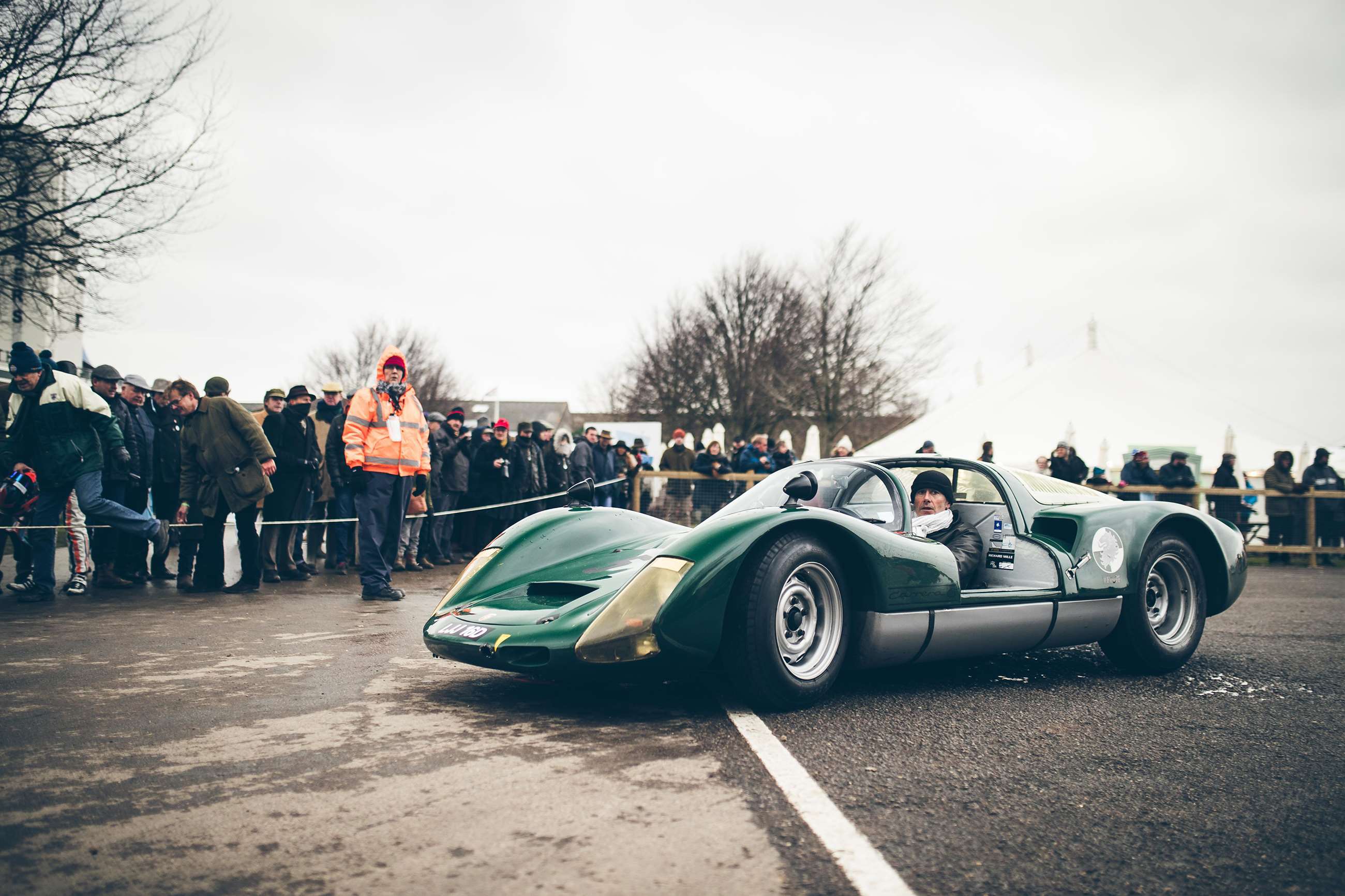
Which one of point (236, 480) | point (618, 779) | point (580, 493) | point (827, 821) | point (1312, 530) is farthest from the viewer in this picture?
point (1312, 530)

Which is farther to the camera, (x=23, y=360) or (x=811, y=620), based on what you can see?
(x=23, y=360)

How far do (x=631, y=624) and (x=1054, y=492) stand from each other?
3050 millimetres

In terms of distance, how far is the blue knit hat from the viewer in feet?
24.0

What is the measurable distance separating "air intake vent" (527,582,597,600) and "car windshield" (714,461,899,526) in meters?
1.00

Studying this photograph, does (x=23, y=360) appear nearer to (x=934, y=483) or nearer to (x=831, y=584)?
(x=831, y=584)

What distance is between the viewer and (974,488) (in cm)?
563

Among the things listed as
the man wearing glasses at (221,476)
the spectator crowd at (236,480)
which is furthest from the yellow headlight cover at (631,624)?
the man wearing glasses at (221,476)

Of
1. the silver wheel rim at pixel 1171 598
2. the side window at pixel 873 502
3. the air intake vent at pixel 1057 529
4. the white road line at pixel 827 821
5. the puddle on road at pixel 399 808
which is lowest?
the white road line at pixel 827 821

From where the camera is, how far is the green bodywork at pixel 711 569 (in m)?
3.84

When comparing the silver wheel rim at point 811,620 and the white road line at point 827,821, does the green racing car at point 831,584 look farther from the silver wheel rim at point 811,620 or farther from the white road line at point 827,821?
the white road line at point 827,821

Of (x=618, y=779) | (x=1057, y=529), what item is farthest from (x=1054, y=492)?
(x=618, y=779)

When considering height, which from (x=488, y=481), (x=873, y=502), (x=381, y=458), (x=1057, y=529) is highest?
(x=381, y=458)

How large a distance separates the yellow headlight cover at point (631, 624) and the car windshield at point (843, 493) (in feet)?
3.94

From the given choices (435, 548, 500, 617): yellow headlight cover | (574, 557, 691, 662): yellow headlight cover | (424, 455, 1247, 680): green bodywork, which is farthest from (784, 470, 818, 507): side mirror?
(435, 548, 500, 617): yellow headlight cover
